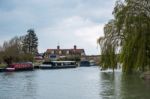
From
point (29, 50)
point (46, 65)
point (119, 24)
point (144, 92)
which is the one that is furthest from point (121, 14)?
point (29, 50)

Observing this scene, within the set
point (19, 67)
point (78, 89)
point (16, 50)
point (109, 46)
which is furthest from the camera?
point (16, 50)

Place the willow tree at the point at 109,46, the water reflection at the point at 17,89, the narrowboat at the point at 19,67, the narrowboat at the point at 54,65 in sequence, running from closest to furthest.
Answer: the water reflection at the point at 17,89 < the willow tree at the point at 109,46 < the narrowboat at the point at 19,67 < the narrowboat at the point at 54,65

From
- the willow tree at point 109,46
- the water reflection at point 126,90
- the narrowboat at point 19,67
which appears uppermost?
the willow tree at point 109,46

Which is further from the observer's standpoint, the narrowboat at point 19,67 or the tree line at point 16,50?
the tree line at point 16,50

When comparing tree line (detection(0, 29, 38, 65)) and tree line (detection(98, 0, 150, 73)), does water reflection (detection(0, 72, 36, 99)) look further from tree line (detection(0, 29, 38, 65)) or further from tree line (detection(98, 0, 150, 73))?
tree line (detection(0, 29, 38, 65))

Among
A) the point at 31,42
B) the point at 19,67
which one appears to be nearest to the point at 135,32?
the point at 19,67

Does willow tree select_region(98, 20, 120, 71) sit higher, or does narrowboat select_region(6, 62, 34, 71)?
willow tree select_region(98, 20, 120, 71)

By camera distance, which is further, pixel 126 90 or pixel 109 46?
pixel 109 46

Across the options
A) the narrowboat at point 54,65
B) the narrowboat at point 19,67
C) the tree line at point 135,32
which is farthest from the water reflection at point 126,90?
the narrowboat at point 54,65

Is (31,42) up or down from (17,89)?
up

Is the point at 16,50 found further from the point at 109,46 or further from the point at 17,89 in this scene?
the point at 17,89

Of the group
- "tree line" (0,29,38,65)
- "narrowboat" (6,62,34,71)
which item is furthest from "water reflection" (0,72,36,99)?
"tree line" (0,29,38,65)

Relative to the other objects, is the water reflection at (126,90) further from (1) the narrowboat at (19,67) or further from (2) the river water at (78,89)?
(1) the narrowboat at (19,67)

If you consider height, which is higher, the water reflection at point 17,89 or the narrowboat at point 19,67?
the narrowboat at point 19,67
